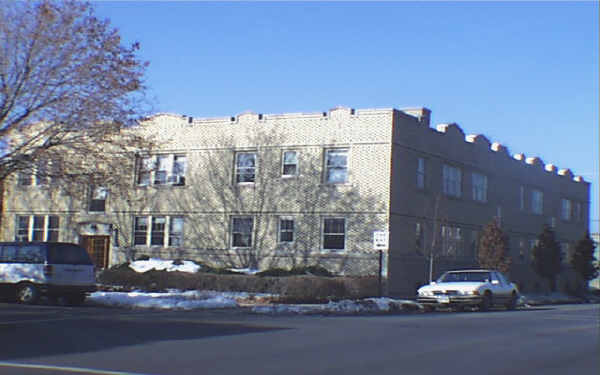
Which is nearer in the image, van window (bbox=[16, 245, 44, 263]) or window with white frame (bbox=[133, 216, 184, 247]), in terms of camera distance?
van window (bbox=[16, 245, 44, 263])

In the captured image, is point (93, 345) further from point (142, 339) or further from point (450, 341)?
point (450, 341)

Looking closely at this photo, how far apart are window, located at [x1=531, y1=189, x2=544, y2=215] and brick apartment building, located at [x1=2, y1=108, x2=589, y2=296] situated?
534 cm

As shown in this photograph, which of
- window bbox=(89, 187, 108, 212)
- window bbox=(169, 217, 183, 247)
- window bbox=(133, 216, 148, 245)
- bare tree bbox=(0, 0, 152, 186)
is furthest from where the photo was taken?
window bbox=(89, 187, 108, 212)

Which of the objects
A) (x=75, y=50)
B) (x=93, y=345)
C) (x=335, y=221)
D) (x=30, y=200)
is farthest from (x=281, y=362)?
(x=30, y=200)

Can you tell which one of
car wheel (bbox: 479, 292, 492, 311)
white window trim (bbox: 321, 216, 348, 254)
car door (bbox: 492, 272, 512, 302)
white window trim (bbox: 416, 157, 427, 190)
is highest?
white window trim (bbox: 416, 157, 427, 190)

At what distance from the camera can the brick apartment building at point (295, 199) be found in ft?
105

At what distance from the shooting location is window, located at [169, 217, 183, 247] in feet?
116

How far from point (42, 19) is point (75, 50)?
3.95ft

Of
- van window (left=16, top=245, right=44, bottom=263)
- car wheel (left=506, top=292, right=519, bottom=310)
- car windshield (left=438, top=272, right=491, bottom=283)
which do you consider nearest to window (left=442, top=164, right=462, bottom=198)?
→ car wheel (left=506, top=292, right=519, bottom=310)

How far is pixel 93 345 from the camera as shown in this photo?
12766 mm

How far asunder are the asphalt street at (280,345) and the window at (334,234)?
12537 mm

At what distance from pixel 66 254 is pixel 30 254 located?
1.00m

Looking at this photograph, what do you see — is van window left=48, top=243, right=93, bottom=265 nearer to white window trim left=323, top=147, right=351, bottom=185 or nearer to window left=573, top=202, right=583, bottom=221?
white window trim left=323, top=147, right=351, bottom=185

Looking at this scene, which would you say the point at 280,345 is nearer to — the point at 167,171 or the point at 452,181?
the point at 167,171
